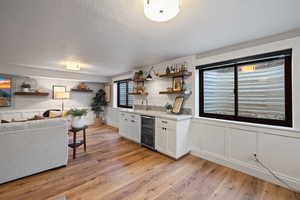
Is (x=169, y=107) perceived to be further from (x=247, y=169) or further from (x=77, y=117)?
(x=77, y=117)

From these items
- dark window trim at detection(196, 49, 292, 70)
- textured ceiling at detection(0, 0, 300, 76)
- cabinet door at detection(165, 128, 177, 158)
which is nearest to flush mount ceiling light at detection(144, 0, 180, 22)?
textured ceiling at detection(0, 0, 300, 76)

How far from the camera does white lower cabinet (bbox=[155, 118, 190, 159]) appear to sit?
274 centimetres

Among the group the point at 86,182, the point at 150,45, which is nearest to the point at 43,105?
the point at 86,182

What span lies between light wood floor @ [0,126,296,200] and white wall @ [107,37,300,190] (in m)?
0.20

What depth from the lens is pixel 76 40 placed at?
2.29 meters

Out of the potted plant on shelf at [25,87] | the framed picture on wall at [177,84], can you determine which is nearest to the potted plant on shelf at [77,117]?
the framed picture on wall at [177,84]

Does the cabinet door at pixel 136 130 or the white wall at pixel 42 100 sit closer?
the cabinet door at pixel 136 130

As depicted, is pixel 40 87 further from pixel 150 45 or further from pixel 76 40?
pixel 150 45

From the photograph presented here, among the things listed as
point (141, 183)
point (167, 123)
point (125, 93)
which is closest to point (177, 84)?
point (167, 123)

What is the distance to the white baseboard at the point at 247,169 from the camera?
1895 mm

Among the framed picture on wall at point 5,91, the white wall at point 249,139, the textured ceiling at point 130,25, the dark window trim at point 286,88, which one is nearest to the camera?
the textured ceiling at point 130,25

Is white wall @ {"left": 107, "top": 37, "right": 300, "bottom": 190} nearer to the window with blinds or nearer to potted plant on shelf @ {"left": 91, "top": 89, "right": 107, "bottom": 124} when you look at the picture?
the window with blinds

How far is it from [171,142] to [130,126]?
1494 mm

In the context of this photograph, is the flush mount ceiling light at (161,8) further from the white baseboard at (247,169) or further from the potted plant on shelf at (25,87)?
the potted plant on shelf at (25,87)
